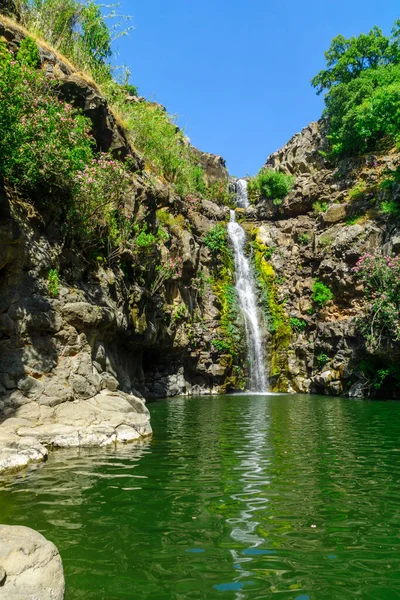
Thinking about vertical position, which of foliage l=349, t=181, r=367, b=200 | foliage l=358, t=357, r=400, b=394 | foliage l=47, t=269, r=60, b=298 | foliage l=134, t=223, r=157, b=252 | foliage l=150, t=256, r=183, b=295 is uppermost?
foliage l=349, t=181, r=367, b=200

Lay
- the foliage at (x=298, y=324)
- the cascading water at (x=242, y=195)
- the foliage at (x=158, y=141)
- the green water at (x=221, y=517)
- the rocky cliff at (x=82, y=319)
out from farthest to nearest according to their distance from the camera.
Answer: the cascading water at (x=242, y=195), the foliage at (x=298, y=324), the foliage at (x=158, y=141), the rocky cliff at (x=82, y=319), the green water at (x=221, y=517)

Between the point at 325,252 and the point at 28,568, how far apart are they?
30.5 metres

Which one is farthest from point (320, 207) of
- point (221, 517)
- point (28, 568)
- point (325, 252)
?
point (28, 568)

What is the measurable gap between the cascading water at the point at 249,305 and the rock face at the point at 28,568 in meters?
28.0

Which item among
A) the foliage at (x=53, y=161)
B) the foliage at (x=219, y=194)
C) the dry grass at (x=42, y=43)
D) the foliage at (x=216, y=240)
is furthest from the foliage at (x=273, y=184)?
the foliage at (x=53, y=161)

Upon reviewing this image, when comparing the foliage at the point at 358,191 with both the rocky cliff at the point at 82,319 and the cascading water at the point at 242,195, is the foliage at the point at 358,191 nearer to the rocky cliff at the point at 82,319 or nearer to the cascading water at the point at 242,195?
the cascading water at the point at 242,195

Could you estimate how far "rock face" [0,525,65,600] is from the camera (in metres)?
3.48

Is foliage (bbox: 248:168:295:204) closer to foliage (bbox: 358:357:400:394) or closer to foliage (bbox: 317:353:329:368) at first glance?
foliage (bbox: 317:353:329:368)

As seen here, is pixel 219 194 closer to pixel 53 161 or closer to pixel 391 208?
pixel 391 208

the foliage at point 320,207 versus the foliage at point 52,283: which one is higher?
the foliage at point 320,207

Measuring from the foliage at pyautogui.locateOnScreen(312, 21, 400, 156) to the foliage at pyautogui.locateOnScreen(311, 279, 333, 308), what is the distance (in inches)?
418

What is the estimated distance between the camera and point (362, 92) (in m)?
35.1

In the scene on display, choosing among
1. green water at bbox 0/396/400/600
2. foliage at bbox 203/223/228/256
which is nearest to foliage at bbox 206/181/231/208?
foliage at bbox 203/223/228/256

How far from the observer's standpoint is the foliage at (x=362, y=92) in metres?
29.7
